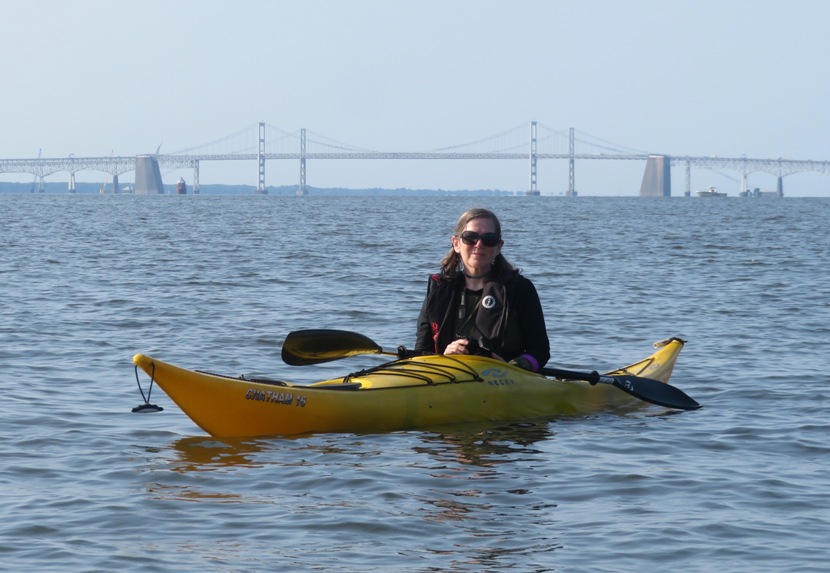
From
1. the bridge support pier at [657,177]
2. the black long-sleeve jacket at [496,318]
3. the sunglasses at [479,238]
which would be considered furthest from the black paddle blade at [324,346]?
the bridge support pier at [657,177]

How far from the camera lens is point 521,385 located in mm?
7820

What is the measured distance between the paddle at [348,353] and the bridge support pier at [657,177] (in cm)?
12886

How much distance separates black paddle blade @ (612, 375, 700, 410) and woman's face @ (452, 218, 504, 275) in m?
1.40

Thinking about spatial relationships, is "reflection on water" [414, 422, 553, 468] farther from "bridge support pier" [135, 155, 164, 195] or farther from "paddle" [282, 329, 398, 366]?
"bridge support pier" [135, 155, 164, 195]

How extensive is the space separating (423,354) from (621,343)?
473cm

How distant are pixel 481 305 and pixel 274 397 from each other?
1.39 metres

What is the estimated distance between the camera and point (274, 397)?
7121 millimetres

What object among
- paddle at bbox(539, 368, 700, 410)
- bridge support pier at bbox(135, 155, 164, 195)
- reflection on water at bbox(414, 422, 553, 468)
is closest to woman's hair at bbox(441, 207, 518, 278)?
reflection on water at bbox(414, 422, 553, 468)

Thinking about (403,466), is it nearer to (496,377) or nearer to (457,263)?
(496,377)

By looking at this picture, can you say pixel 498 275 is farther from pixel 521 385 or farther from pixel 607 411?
pixel 607 411

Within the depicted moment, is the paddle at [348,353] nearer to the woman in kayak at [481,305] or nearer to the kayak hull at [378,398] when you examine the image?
the kayak hull at [378,398]

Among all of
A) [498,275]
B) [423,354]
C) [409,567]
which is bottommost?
[409,567]

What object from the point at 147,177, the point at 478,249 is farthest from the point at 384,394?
the point at 147,177

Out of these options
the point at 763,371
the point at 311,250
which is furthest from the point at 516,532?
the point at 311,250
